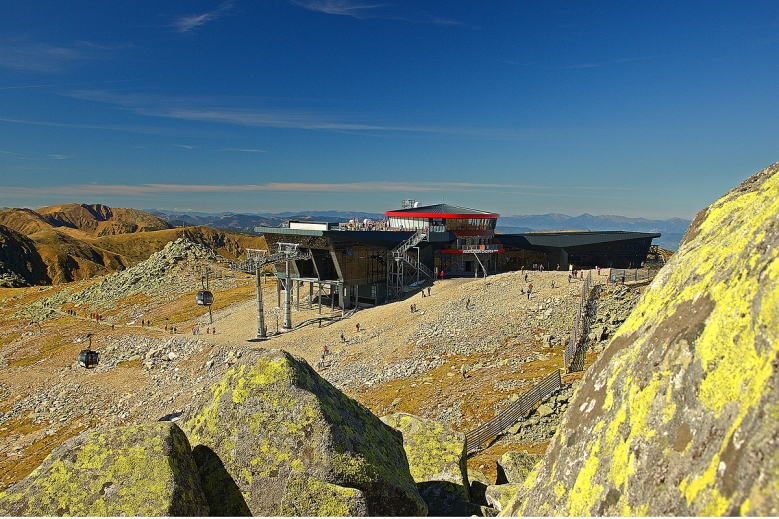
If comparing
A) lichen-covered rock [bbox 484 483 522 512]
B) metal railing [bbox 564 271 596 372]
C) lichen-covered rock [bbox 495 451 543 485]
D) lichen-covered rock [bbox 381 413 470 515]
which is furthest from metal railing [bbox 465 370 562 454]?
lichen-covered rock [bbox 484 483 522 512]

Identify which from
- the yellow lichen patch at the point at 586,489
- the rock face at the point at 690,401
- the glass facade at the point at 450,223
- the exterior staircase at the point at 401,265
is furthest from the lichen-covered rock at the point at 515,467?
the glass facade at the point at 450,223

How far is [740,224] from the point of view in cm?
451

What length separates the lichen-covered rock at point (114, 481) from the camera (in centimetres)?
506

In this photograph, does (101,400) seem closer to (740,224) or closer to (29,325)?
(29,325)

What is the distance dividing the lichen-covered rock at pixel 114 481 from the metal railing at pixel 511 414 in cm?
1544

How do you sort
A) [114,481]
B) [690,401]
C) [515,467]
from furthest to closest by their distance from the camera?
[515,467] → [114,481] → [690,401]

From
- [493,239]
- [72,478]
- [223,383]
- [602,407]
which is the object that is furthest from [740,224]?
[493,239]

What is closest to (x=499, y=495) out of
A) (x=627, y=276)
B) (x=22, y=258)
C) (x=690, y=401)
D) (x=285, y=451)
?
(x=285, y=451)

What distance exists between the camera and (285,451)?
5.94 m

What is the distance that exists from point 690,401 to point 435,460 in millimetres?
7428

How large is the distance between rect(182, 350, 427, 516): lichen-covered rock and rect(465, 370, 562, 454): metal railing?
A: 13.9m

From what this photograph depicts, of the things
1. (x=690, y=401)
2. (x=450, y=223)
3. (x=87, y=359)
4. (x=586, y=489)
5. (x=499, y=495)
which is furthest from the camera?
(x=450, y=223)

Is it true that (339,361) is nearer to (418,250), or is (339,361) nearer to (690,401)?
(418,250)

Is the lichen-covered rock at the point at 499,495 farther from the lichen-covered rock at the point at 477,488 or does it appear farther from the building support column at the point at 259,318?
the building support column at the point at 259,318
